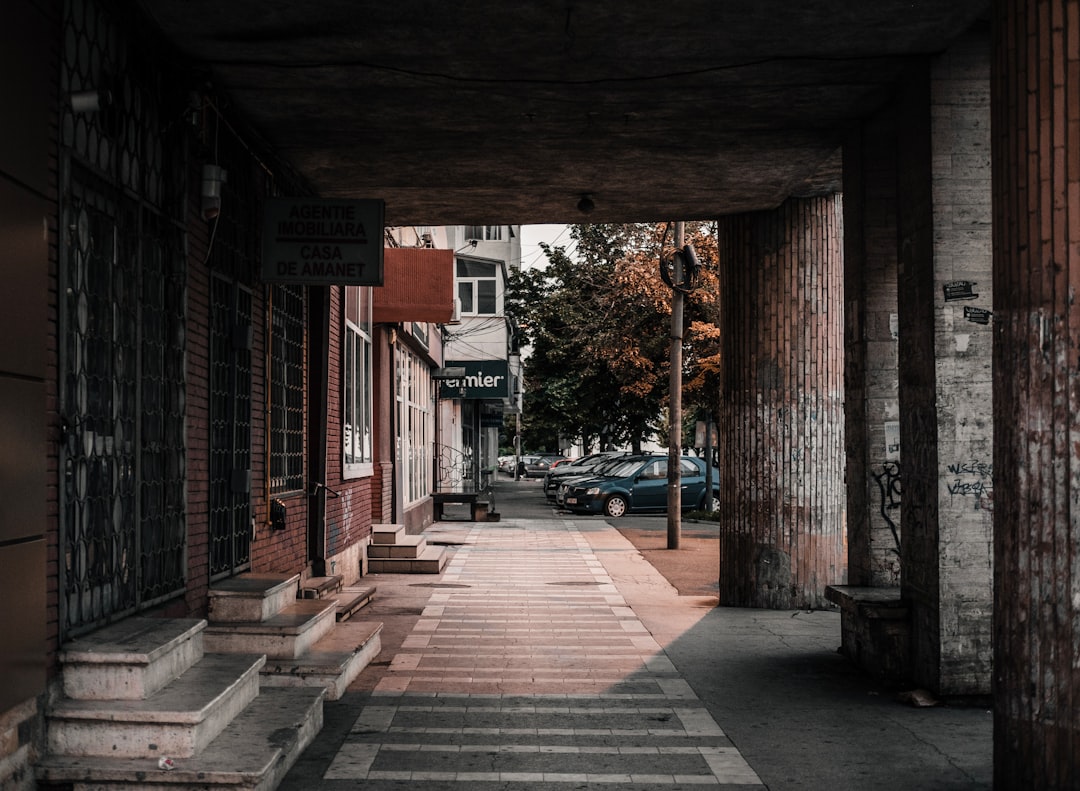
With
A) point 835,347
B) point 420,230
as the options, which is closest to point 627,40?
point 835,347

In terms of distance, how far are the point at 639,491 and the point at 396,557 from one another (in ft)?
52.6

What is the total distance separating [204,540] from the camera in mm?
8711

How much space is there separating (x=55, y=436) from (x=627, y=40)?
4.57 metres

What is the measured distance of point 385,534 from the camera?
1798 cm

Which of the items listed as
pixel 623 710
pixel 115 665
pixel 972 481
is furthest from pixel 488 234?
pixel 115 665

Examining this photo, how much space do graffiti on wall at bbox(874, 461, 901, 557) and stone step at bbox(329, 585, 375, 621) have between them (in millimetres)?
5025

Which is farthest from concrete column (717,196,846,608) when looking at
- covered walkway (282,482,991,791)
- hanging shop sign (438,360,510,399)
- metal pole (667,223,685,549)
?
hanging shop sign (438,360,510,399)

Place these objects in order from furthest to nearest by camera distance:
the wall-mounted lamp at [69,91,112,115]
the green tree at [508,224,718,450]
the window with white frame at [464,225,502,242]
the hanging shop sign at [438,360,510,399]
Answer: the window with white frame at [464,225,502,242] < the hanging shop sign at [438,360,510,399] < the green tree at [508,224,718,450] < the wall-mounted lamp at [69,91,112,115]

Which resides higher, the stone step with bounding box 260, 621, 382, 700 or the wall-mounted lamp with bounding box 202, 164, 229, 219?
the wall-mounted lamp with bounding box 202, 164, 229, 219

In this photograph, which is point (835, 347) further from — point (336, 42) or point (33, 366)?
point (33, 366)

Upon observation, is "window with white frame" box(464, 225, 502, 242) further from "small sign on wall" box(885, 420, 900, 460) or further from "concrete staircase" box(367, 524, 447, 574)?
"small sign on wall" box(885, 420, 900, 460)

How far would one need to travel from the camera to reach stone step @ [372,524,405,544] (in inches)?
703

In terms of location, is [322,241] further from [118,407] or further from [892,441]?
[892,441]

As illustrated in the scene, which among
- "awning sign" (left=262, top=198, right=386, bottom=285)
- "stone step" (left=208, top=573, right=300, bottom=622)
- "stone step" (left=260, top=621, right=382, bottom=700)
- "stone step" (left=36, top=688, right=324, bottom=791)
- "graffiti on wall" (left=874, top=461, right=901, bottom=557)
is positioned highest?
"awning sign" (left=262, top=198, right=386, bottom=285)
